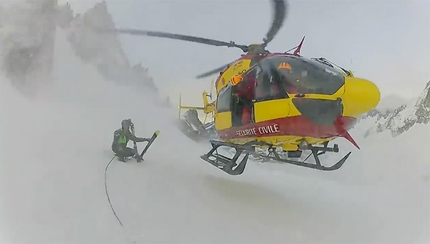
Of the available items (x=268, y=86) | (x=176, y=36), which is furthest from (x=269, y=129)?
(x=176, y=36)

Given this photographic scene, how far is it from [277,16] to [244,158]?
A: 649mm

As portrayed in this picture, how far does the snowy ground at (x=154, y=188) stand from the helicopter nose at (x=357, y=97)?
0.51m

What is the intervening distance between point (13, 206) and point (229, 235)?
997mm

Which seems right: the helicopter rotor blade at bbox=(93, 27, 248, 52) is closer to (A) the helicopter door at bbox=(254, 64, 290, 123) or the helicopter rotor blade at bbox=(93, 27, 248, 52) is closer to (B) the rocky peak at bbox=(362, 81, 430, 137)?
(A) the helicopter door at bbox=(254, 64, 290, 123)

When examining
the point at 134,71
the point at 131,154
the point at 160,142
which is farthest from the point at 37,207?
the point at 134,71

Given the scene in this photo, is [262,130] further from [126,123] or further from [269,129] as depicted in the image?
[126,123]

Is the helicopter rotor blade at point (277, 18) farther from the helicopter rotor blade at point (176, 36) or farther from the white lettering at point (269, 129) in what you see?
the white lettering at point (269, 129)

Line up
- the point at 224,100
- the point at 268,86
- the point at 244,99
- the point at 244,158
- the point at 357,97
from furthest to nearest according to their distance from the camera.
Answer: the point at 244,158, the point at 224,100, the point at 244,99, the point at 268,86, the point at 357,97

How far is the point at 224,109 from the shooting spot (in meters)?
1.95

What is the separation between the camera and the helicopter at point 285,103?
164cm

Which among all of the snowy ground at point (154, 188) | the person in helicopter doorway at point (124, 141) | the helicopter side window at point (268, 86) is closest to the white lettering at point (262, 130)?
the helicopter side window at point (268, 86)

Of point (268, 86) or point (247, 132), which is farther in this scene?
point (247, 132)

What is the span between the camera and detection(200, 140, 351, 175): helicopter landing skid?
1915 mm

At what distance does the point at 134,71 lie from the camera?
2.17 metres
